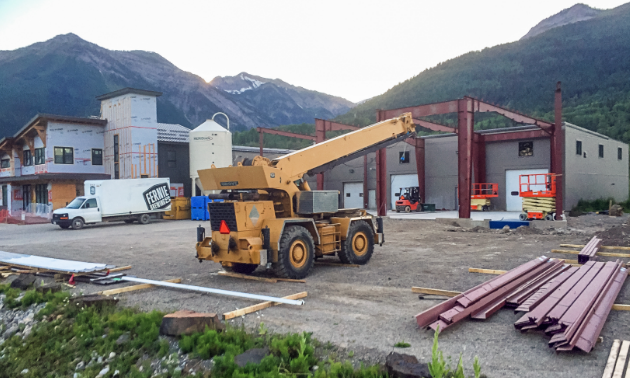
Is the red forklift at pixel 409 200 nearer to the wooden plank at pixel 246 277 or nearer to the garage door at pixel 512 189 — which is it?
the garage door at pixel 512 189

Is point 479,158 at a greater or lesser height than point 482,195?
greater

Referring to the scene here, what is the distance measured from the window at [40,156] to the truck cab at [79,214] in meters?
10.6

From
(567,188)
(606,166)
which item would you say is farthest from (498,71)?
(567,188)

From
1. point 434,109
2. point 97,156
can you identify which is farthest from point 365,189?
point 97,156

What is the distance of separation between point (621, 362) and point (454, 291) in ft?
11.7

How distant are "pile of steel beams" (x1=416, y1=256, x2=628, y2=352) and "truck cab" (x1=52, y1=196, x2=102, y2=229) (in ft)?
79.5

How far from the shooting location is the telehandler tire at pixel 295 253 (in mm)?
9539

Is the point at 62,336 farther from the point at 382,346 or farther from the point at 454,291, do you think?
the point at 454,291

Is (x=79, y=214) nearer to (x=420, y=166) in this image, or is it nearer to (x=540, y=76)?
(x=420, y=166)

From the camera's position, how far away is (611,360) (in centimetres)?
468

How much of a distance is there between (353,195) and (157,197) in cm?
1808

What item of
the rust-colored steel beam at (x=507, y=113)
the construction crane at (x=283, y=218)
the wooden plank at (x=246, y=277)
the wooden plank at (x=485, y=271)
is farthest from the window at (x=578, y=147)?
the wooden plank at (x=246, y=277)

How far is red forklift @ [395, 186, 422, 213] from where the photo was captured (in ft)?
113

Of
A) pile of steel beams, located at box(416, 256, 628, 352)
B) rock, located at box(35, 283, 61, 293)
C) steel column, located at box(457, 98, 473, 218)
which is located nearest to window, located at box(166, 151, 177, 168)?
steel column, located at box(457, 98, 473, 218)
